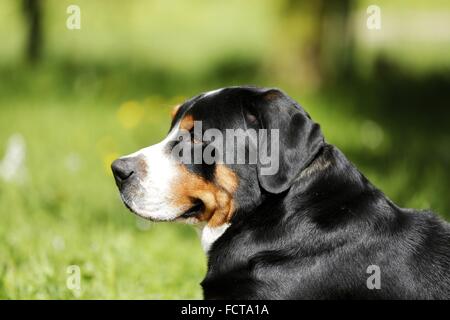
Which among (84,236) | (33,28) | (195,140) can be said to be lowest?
(84,236)

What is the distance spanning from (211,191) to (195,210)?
0.15 meters

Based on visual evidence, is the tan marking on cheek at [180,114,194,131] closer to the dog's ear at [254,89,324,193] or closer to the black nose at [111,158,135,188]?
the black nose at [111,158,135,188]

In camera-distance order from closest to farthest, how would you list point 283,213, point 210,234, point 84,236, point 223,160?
point 283,213
point 223,160
point 210,234
point 84,236

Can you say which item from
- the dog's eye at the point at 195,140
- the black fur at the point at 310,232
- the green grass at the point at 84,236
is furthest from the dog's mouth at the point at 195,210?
the green grass at the point at 84,236

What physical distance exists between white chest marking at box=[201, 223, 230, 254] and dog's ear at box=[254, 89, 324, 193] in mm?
330

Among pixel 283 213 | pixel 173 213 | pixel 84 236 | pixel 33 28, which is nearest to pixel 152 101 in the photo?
pixel 33 28

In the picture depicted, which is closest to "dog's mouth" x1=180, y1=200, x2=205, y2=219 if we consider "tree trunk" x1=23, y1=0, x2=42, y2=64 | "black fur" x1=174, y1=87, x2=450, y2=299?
"black fur" x1=174, y1=87, x2=450, y2=299

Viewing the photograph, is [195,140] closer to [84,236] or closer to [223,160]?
[223,160]

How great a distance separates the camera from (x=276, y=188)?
10.9ft

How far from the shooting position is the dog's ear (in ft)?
10.9

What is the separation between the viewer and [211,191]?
138 inches

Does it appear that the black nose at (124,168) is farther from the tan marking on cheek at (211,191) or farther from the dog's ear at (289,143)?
the dog's ear at (289,143)

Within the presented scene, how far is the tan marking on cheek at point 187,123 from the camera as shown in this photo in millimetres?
3641
